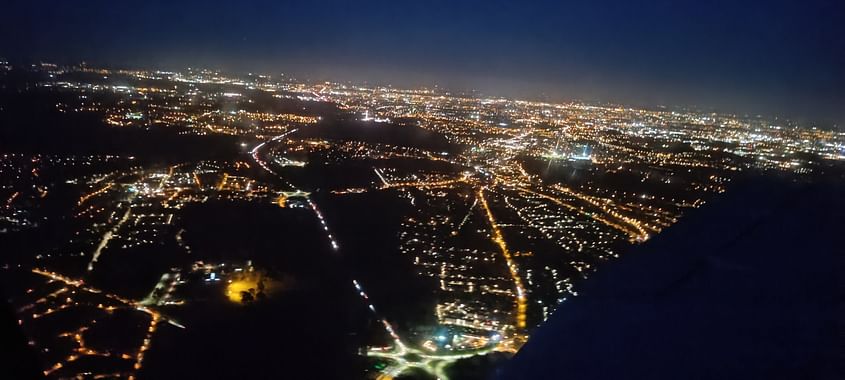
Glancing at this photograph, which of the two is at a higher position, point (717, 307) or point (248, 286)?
point (717, 307)

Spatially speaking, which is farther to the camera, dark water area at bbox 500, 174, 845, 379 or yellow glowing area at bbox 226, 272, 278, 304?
yellow glowing area at bbox 226, 272, 278, 304

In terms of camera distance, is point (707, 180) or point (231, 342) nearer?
point (231, 342)

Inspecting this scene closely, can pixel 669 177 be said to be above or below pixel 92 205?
above

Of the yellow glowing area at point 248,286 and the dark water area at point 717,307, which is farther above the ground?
the dark water area at point 717,307

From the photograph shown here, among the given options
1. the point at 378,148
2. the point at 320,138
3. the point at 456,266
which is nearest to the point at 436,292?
the point at 456,266

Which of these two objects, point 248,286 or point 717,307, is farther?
point 248,286

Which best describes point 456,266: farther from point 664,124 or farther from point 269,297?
point 664,124

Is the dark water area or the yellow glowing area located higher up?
the dark water area

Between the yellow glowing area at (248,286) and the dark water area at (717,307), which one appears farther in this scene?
the yellow glowing area at (248,286)
